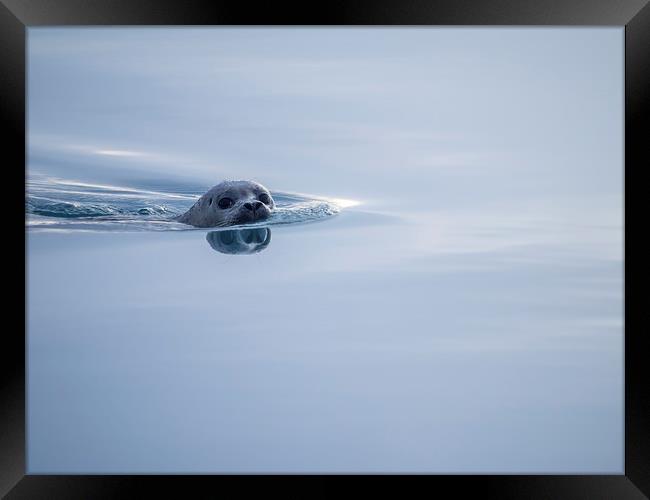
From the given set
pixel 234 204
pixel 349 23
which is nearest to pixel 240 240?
pixel 234 204

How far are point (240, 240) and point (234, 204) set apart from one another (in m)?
0.71

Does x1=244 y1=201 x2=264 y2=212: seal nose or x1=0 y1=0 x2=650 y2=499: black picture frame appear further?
x1=244 y1=201 x2=264 y2=212: seal nose

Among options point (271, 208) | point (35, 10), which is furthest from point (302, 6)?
point (271, 208)

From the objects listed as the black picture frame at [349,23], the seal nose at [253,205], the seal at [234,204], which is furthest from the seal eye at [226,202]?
the black picture frame at [349,23]

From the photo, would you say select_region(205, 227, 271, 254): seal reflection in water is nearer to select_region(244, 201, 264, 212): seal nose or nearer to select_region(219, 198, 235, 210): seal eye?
select_region(244, 201, 264, 212): seal nose

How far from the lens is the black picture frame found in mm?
3820

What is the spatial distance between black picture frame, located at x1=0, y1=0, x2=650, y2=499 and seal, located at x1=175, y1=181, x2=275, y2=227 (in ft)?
8.99

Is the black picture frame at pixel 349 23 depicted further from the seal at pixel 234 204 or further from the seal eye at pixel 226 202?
the seal eye at pixel 226 202

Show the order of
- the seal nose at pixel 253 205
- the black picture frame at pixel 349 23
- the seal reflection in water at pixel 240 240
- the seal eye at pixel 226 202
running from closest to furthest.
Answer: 1. the black picture frame at pixel 349 23
2. the seal reflection in water at pixel 240 240
3. the seal nose at pixel 253 205
4. the seal eye at pixel 226 202

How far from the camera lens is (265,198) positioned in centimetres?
678

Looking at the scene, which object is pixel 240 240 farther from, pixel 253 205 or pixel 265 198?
pixel 265 198

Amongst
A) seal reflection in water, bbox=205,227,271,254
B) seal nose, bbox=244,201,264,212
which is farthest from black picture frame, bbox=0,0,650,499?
seal nose, bbox=244,201,264,212

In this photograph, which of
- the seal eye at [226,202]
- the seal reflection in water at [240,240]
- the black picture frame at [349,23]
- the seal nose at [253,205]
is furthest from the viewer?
the seal eye at [226,202]

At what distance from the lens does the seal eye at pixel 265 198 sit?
6.77 meters
